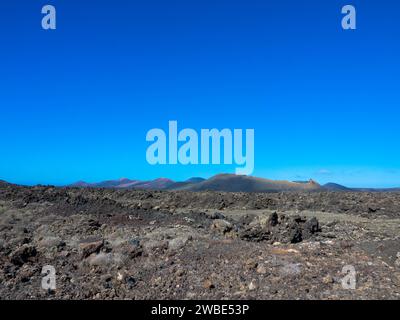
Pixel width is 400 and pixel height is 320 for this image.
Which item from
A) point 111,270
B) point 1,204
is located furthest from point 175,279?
point 1,204

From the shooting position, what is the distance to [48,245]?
10477mm

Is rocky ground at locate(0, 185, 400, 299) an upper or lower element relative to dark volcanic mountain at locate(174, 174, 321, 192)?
upper

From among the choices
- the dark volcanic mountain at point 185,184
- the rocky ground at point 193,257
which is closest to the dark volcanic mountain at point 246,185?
the dark volcanic mountain at point 185,184

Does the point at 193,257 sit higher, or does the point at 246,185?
the point at 193,257

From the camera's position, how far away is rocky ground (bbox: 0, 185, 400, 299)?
732cm

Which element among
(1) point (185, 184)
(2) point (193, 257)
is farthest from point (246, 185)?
(2) point (193, 257)

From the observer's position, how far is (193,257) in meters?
8.62

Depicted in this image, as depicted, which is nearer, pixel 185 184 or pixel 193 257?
pixel 193 257

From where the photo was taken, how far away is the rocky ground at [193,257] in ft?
24.0

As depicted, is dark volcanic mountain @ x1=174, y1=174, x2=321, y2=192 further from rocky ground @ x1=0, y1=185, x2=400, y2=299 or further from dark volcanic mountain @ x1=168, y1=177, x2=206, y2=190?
rocky ground @ x1=0, y1=185, x2=400, y2=299

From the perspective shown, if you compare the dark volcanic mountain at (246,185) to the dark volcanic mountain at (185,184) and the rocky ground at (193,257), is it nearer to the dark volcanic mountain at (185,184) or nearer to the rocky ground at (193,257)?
the dark volcanic mountain at (185,184)

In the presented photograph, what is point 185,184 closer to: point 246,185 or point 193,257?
point 246,185

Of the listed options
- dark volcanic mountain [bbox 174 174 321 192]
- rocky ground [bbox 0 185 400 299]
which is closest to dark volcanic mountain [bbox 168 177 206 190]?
dark volcanic mountain [bbox 174 174 321 192]

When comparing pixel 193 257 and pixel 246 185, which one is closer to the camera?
pixel 193 257
